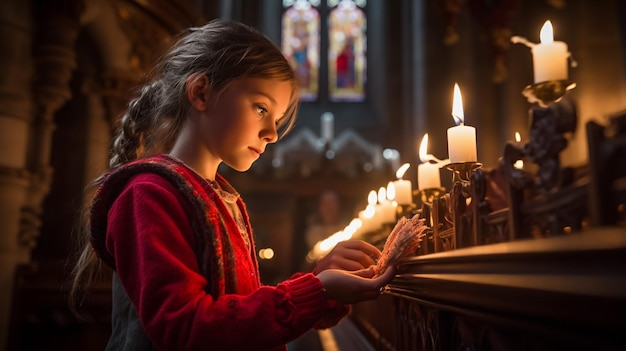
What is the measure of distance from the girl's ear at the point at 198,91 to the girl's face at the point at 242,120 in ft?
0.07

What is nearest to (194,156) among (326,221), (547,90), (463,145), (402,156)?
(463,145)

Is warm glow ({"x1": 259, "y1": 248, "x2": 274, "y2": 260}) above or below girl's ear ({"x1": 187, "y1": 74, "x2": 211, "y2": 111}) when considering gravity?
below

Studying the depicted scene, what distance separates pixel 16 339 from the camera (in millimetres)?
3678

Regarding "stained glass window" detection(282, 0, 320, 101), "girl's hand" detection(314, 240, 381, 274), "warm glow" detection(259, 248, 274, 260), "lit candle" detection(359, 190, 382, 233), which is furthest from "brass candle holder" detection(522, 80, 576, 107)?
"stained glass window" detection(282, 0, 320, 101)

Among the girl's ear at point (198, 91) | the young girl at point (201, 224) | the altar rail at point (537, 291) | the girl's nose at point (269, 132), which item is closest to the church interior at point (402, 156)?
the altar rail at point (537, 291)

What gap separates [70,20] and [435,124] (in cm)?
528

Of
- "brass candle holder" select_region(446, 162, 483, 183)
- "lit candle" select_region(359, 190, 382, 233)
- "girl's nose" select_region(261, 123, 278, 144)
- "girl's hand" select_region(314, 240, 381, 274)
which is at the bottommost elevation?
"girl's hand" select_region(314, 240, 381, 274)

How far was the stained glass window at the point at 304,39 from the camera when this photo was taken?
1173cm

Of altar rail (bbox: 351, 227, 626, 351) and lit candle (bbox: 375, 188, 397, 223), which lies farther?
lit candle (bbox: 375, 188, 397, 223)

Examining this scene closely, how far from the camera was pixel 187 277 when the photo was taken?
943 mm

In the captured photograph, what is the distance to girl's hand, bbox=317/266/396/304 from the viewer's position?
100 centimetres

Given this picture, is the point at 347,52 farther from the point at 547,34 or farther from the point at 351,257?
the point at 351,257

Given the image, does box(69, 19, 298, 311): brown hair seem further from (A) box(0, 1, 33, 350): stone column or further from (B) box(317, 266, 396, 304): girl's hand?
(A) box(0, 1, 33, 350): stone column

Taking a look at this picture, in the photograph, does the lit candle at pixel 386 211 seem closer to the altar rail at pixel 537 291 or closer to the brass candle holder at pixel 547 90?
the brass candle holder at pixel 547 90
